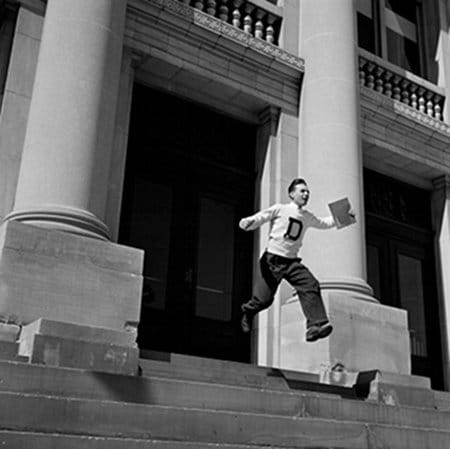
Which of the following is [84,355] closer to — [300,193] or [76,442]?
[76,442]

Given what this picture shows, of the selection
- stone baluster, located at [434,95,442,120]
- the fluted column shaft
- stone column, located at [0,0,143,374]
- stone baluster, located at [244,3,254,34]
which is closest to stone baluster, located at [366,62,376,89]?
the fluted column shaft

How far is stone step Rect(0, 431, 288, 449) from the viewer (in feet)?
14.3

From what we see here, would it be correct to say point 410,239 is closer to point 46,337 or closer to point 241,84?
point 241,84

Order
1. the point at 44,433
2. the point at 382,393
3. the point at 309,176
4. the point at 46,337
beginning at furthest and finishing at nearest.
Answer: the point at 309,176 < the point at 382,393 < the point at 46,337 < the point at 44,433

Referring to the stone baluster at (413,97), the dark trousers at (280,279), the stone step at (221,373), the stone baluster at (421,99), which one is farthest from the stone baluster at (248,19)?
the stone step at (221,373)

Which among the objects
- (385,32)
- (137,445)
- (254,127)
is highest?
(385,32)

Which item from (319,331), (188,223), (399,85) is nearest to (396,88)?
(399,85)

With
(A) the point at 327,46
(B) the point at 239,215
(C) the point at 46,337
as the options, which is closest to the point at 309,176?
(B) the point at 239,215

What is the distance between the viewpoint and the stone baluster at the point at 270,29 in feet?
39.5

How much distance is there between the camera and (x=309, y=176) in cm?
1088

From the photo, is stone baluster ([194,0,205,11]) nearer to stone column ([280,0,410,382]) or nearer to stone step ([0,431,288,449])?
stone column ([280,0,410,382])

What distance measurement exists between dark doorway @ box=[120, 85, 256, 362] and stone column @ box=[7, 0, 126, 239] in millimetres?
2156

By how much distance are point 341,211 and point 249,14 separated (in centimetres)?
588

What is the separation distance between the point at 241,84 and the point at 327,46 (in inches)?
64.5
